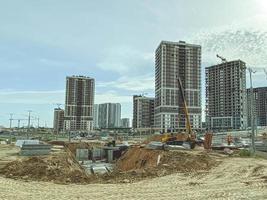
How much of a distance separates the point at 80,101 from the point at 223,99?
81151 mm

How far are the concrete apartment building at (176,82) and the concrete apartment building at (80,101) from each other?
38.0 meters

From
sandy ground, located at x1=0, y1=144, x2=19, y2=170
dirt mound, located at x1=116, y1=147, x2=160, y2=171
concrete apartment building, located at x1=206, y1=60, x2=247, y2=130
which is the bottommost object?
dirt mound, located at x1=116, y1=147, x2=160, y2=171

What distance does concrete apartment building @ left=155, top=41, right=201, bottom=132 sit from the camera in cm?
15475

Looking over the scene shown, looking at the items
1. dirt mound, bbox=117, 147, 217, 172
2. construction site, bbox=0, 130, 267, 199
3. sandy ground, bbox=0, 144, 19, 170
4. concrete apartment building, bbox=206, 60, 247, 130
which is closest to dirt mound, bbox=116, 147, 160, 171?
dirt mound, bbox=117, 147, 217, 172

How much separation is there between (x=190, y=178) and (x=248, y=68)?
19637mm

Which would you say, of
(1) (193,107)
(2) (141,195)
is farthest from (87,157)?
(1) (193,107)

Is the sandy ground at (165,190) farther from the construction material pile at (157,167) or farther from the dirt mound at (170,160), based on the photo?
the dirt mound at (170,160)

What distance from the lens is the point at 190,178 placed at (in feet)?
73.2

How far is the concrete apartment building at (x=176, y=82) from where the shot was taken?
508 feet

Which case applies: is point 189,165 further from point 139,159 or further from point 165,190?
point 139,159

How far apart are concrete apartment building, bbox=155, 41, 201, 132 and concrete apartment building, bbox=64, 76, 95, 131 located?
125ft

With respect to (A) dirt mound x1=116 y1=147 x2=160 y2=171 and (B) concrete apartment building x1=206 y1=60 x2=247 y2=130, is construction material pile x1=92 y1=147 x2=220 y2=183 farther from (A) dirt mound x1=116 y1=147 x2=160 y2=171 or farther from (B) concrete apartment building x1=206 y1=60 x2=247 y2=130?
(B) concrete apartment building x1=206 y1=60 x2=247 y2=130

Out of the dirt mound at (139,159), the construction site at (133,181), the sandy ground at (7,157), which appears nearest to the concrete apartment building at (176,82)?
the dirt mound at (139,159)

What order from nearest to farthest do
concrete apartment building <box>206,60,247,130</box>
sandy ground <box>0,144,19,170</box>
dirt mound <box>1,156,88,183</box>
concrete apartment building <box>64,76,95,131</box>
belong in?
dirt mound <box>1,156,88,183</box>
sandy ground <box>0,144,19,170</box>
concrete apartment building <box>206,60,247,130</box>
concrete apartment building <box>64,76,95,131</box>
